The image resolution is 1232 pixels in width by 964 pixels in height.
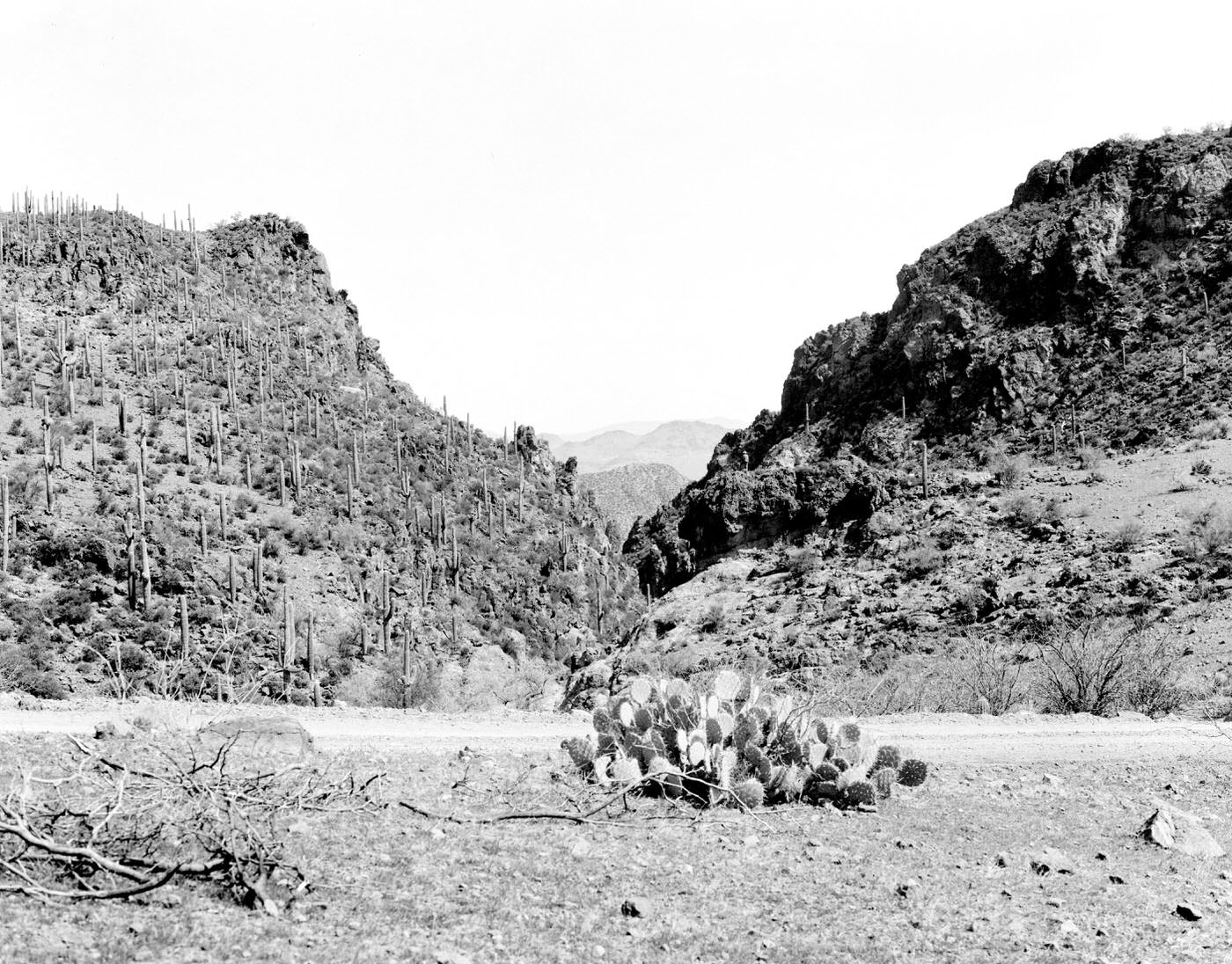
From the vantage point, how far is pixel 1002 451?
41.9 meters

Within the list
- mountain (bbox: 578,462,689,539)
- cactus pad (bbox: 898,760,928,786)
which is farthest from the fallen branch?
mountain (bbox: 578,462,689,539)

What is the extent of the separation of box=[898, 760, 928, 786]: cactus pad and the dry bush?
4632 mm

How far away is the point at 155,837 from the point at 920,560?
30225 mm

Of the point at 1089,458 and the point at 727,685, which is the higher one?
the point at 1089,458

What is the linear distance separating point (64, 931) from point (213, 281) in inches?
2618

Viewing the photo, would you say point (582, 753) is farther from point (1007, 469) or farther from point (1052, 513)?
point (1007, 469)

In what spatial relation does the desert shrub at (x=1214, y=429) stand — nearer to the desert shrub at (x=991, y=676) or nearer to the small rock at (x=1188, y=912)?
the desert shrub at (x=991, y=676)

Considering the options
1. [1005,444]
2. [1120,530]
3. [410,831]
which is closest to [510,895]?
[410,831]

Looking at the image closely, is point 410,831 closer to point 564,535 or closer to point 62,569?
point 62,569

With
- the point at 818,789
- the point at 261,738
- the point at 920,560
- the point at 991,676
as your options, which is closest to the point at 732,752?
the point at 818,789

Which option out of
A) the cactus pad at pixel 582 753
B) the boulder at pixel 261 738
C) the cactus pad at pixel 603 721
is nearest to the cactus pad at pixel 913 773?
the cactus pad at pixel 603 721

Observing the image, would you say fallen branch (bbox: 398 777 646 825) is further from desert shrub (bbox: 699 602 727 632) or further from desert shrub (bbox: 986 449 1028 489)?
desert shrub (bbox: 986 449 1028 489)

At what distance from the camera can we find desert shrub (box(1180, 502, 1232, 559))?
2755cm

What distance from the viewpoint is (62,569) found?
35750 millimetres
